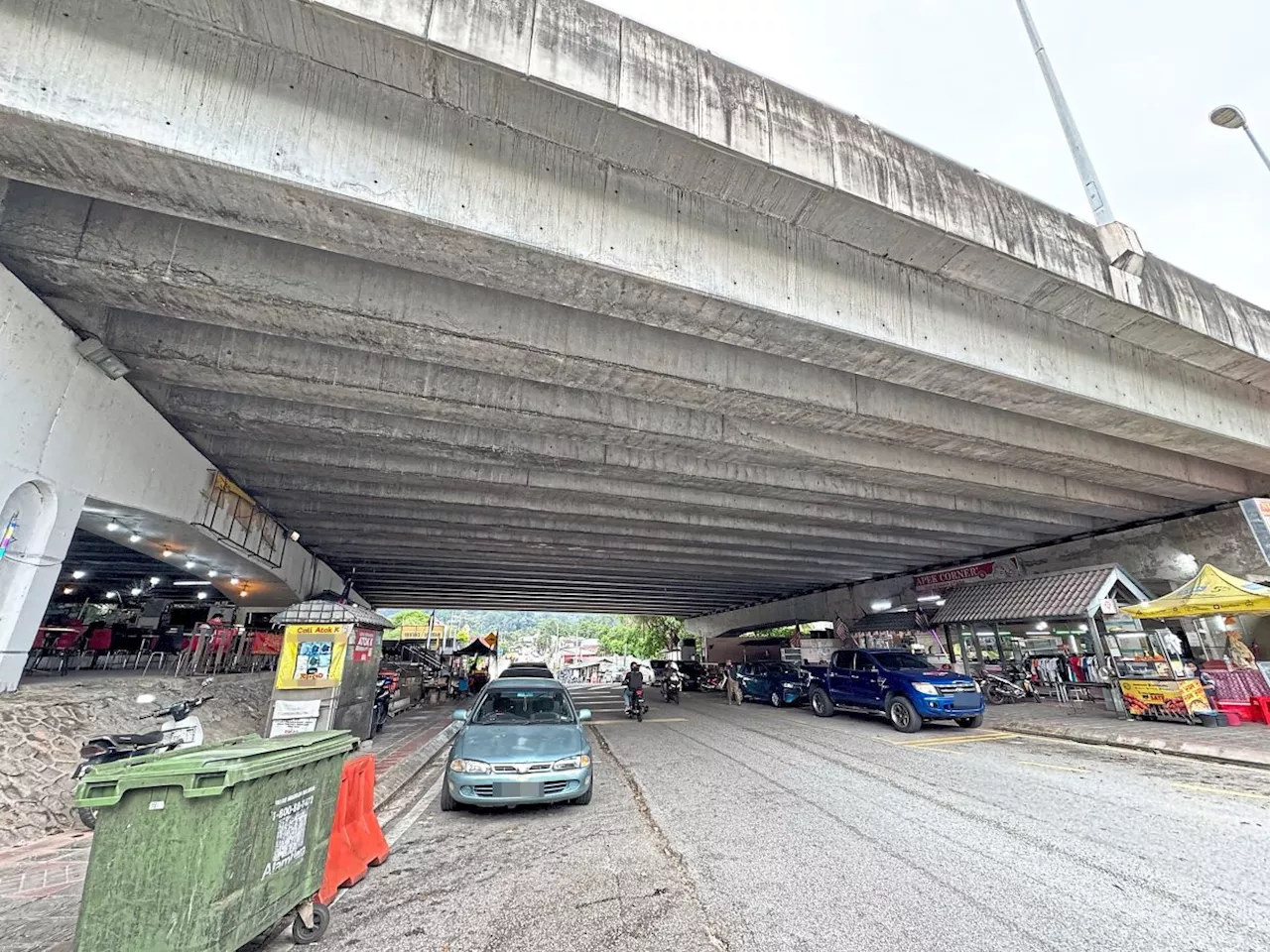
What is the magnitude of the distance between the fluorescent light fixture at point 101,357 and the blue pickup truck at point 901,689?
16.0 m

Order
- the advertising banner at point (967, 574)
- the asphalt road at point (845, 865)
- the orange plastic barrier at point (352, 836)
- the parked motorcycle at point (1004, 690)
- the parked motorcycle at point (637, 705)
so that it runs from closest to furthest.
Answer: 1. the asphalt road at point (845, 865)
2. the orange plastic barrier at point (352, 836)
3. the parked motorcycle at point (637, 705)
4. the parked motorcycle at point (1004, 690)
5. the advertising banner at point (967, 574)

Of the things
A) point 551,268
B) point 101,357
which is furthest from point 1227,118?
point 101,357

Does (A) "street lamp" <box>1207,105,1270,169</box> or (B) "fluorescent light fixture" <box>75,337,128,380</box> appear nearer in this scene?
(B) "fluorescent light fixture" <box>75,337,128,380</box>

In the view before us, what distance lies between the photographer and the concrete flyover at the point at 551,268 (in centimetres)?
439

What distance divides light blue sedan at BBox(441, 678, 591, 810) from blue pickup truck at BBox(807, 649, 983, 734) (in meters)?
8.63

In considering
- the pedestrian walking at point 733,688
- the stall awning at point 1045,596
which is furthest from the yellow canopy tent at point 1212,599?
the pedestrian walking at point 733,688

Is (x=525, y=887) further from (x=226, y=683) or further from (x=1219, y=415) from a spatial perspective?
(x=1219, y=415)

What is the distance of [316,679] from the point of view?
10492mm

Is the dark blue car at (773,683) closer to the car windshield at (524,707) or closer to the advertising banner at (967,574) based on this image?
the advertising banner at (967,574)

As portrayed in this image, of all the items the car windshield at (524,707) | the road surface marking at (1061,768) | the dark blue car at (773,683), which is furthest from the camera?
the dark blue car at (773,683)

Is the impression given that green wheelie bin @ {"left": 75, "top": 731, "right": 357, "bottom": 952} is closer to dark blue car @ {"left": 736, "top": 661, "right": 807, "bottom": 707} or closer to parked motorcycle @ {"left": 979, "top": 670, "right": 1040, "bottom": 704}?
dark blue car @ {"left": 736, "top": 661, "right": 807, "bottom": 707}

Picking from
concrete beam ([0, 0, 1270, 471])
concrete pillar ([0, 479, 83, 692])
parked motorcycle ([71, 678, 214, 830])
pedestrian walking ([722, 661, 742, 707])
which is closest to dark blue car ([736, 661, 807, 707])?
pedestrian walking ([722, 661, 742, 707])

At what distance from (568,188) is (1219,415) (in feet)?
39.7

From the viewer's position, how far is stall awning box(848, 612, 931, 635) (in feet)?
70.0
